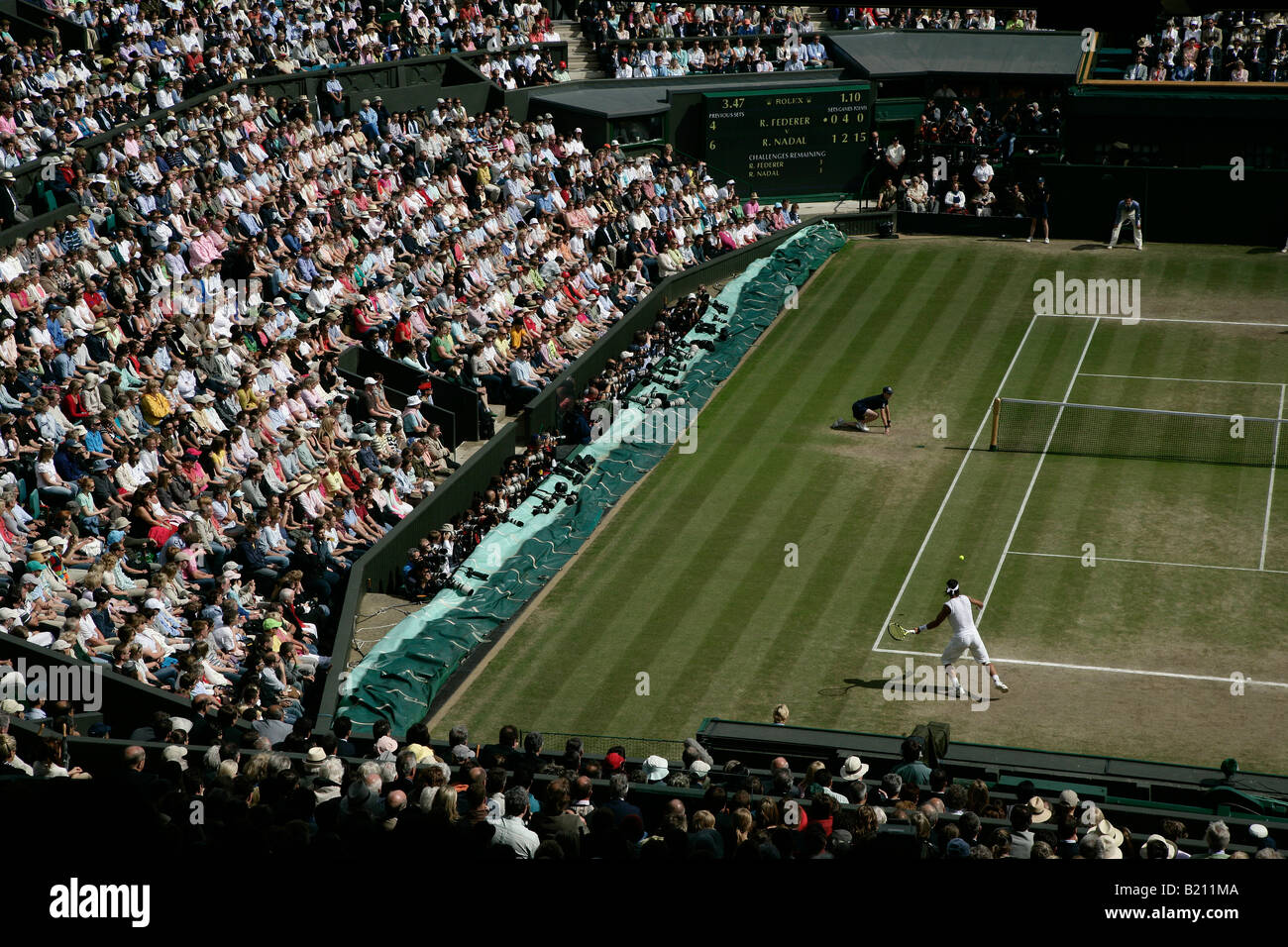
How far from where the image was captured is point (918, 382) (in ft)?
112

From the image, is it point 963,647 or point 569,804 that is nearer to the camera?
point 569,804

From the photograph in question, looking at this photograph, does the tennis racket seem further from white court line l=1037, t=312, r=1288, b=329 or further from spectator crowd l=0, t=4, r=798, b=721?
white court line l=1037, t=312, r=1288, b=329

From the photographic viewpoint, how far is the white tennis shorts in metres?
21.5

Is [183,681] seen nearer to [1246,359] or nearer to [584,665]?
[584,665]

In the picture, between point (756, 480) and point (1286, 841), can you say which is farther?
point (756, 480)

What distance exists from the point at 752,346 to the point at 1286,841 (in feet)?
75.9

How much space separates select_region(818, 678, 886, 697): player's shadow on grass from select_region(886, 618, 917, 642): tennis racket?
125 cm

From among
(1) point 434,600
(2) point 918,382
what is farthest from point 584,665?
(2) point 918,382

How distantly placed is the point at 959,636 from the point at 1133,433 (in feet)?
37.1

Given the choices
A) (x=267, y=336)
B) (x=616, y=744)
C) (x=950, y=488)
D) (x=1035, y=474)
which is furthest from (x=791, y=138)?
(x=616, y=744)

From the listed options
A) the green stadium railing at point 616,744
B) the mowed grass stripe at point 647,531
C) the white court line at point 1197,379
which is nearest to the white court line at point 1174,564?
the mowed grass stripe at point 647,531

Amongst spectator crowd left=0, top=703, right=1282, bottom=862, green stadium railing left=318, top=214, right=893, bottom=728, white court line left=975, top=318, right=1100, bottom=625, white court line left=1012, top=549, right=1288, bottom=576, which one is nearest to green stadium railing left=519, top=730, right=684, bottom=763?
spectator crowd left=0, top=703, right=1282, bottom=862

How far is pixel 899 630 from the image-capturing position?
23578 millimetres

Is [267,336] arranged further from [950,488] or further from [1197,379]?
[1197,379]
